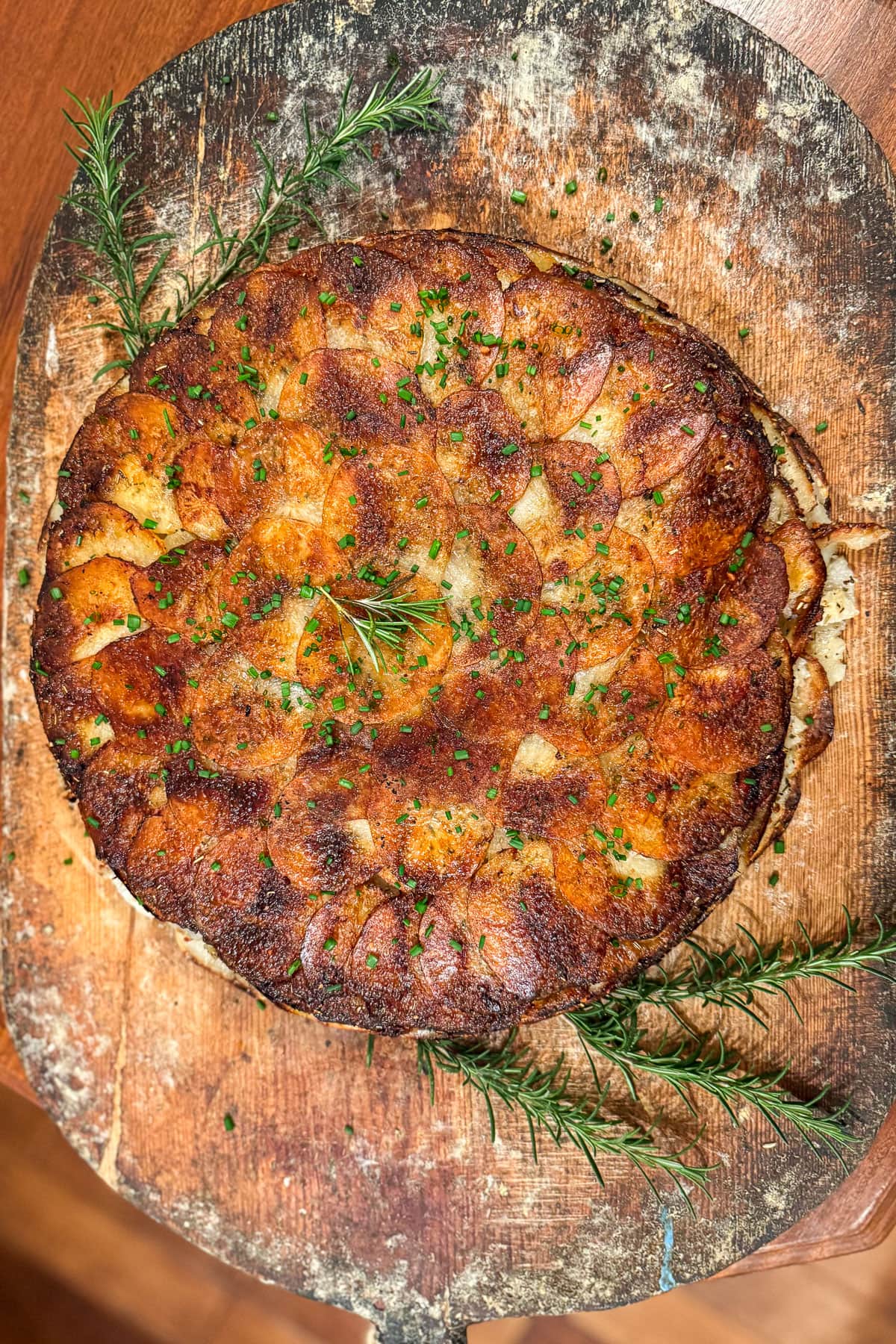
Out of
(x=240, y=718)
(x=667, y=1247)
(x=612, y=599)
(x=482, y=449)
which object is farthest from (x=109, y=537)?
(x=667, y=1247)

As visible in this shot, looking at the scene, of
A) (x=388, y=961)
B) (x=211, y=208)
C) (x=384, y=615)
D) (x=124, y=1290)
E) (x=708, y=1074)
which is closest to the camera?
(x=384, y=615)

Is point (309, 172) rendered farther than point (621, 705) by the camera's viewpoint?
Yes

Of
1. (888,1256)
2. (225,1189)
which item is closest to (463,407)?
(225,1189)

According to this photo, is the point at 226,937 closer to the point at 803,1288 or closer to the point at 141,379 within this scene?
the point at 141,379

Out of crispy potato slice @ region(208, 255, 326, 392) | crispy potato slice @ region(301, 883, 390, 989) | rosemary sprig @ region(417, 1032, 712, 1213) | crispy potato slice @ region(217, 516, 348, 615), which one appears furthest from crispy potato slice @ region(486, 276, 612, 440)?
rosemary sprig @ region(417, 1032, 712, 1213)

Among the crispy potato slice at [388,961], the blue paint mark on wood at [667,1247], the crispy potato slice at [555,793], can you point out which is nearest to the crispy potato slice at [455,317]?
the crispy potato slice at [555,793]

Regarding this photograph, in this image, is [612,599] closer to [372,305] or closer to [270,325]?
[372,305]

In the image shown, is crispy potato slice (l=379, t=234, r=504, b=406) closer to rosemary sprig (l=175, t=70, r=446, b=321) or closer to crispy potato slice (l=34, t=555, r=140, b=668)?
rosemary sprig (l=175, t=70, r=446, b=321)
